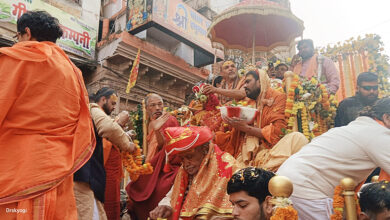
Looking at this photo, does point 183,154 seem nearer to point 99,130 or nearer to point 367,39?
point 99,130

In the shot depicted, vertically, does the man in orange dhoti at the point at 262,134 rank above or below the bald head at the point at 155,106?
below

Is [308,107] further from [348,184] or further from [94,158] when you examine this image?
[94,158]

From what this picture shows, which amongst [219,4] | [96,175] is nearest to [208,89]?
[96,175]

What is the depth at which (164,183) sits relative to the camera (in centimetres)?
449

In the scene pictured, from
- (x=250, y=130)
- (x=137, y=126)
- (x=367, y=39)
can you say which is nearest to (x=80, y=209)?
(x=250, y=130)

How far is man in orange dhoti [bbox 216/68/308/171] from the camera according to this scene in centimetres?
353

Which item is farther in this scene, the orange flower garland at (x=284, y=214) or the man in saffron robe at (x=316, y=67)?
the man in saffron robe at (x=316, y=67)

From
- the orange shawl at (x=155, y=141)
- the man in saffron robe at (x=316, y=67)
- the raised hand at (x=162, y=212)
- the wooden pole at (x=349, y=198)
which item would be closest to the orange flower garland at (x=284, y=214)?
the wooden pole at (x=349, y=198)

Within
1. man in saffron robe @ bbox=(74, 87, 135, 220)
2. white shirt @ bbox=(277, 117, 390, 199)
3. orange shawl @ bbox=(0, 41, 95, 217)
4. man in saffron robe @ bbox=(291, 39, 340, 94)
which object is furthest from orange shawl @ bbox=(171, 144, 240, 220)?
man in saffron robe @ bbox=(291, 39, 340, 94)

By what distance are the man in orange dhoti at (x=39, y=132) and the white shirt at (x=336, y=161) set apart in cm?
166

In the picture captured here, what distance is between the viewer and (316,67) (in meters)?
5.75

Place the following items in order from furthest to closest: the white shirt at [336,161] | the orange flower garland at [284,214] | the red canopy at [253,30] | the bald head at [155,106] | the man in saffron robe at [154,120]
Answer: the red canopy at [253,30]
the bald head at [155,106]
the man in saffron robe at [154,120]
the white shirt at [336,161]
the orange flower garland at [284,214]

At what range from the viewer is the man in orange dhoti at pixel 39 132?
2.08m

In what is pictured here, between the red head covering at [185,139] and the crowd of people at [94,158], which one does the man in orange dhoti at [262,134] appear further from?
the red head covering at [185,139]
